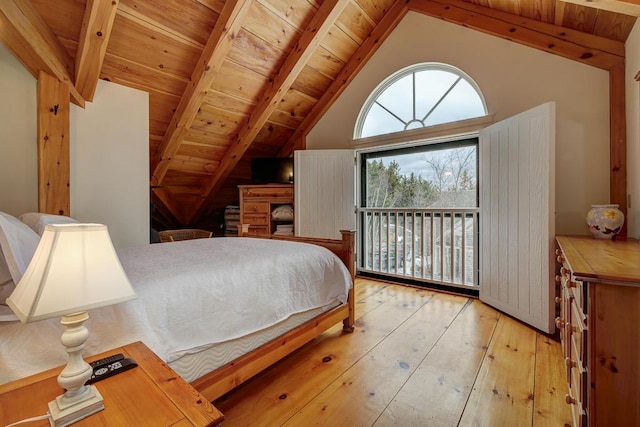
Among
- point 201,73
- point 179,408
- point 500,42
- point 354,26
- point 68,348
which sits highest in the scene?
point 354,26

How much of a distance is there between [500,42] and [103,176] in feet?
12.9

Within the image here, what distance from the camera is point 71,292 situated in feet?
2.11

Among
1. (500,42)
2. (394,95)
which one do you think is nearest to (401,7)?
(394,95)

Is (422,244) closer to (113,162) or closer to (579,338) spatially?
(579,338)

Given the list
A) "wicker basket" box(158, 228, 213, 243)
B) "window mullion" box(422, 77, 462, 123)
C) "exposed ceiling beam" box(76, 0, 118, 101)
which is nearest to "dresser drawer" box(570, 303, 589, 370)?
"window mullion" box(422, 77, 462, 123)

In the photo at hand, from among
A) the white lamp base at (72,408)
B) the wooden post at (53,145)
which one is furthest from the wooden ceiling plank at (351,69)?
the white lamp base at (72,408)

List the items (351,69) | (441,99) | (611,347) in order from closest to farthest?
(611,347), (441,99), (351,69)

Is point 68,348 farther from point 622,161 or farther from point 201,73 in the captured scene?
point 622,161

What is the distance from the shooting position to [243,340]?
1.45m

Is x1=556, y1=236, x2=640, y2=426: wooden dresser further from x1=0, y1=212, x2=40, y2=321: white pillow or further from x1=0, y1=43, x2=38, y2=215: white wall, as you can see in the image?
x1=0, y1=43, x2=38, y2=215: white wall

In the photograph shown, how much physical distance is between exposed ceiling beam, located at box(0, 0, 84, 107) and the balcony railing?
10.6ft

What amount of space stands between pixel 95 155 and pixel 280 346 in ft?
7.83

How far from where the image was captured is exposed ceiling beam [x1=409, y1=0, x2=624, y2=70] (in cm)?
219

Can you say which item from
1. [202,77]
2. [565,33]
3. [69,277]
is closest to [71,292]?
[69,277]
